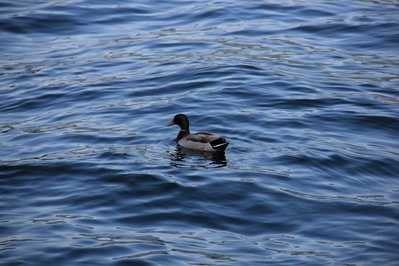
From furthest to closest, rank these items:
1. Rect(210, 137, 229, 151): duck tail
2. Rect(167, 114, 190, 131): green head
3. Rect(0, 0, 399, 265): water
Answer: Rect(167, 114, 190, 131): green head < Rect(210, 137, 229, 151): duck tail < Rect(0, 0, 399, 265): water

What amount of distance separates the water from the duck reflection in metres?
0.05

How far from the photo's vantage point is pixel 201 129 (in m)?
14.9

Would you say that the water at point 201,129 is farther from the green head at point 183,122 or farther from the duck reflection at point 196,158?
the green head at point 183,122

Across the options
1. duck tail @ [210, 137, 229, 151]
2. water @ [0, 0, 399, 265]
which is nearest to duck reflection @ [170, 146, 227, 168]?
water @ [0, 0, 399, 265]

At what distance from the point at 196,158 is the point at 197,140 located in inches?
14.6

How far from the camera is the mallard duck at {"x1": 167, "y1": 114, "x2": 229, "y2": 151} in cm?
1273

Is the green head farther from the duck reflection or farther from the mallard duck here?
the duck reflection

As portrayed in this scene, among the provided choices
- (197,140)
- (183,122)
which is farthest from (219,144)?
(183,122)

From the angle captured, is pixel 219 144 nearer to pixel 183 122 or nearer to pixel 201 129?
pixel 183 122

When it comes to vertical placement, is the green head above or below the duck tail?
above

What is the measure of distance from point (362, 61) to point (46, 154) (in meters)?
10.5

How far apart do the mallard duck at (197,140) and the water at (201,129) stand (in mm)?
251

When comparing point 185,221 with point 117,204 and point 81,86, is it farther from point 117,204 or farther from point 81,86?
point 81,86

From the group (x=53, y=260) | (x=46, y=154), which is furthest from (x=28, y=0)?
(x=53, y=260)
